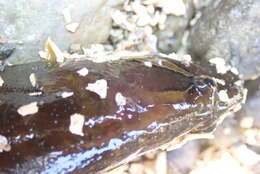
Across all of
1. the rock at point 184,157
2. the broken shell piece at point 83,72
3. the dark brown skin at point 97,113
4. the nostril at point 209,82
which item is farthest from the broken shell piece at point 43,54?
the rock at point 184,157

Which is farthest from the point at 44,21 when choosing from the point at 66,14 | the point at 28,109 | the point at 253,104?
the point at 253,104

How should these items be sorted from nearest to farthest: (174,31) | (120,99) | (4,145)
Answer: (4,145) → (120,99) → (174,31)

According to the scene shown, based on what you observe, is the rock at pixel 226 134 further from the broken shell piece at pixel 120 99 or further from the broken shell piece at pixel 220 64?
the broken shell piece at pixel 120 99

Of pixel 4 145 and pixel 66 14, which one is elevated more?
pixel 66 14

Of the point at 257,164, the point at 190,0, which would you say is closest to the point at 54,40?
the point at 190,0

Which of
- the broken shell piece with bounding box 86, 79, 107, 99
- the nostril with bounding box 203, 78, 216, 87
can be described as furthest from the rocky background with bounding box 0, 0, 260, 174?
the nostril with bounding box 203, 78, 216, 87

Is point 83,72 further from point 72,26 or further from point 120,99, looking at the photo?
point 72,26
